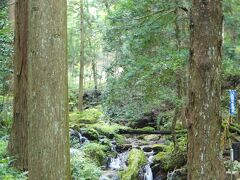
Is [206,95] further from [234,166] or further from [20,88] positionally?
[234,166]

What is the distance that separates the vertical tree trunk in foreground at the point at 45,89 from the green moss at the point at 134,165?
6102 millimetres

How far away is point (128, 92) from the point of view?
11.1 metres

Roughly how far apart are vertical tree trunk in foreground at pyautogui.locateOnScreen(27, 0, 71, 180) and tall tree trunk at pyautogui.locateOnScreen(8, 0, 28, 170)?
3.47 m

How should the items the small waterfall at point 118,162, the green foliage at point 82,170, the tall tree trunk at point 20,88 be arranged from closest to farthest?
1. the tall tree trunk at point 20,88
2. the green foliage at point 82,170
3. the small waterfall at point 118,162

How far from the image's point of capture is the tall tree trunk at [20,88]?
7617 millimetres

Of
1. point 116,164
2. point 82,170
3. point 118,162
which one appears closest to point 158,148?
point 118,162

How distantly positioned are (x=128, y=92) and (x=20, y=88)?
13.7 feet

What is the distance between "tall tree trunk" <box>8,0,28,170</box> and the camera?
25.0 feet

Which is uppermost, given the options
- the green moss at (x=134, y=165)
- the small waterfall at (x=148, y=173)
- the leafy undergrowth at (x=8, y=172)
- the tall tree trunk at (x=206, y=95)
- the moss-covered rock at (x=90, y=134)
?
the tall tree trunk at (x=206, y=95)

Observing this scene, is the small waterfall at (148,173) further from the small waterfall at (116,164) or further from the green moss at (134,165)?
the small waterfall at (116,164)

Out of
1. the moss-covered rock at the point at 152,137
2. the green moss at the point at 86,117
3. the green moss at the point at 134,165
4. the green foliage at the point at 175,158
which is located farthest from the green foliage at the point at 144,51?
the green moss at the point at 86,117

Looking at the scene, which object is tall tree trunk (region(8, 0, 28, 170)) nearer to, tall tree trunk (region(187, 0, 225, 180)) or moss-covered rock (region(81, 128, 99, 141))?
tall tree trunk (region(187, 0, 225, 180))

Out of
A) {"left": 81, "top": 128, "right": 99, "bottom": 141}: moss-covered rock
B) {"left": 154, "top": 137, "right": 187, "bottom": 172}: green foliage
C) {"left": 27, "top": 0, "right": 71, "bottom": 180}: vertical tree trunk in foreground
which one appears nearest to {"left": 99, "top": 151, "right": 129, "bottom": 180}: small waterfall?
{"left": 154, "top": 137, "right": 187, "bottom": 172}: green foliage

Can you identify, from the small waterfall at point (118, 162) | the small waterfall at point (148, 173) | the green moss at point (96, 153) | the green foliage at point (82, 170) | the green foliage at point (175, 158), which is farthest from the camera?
the small waterfall at point (118, 162)
